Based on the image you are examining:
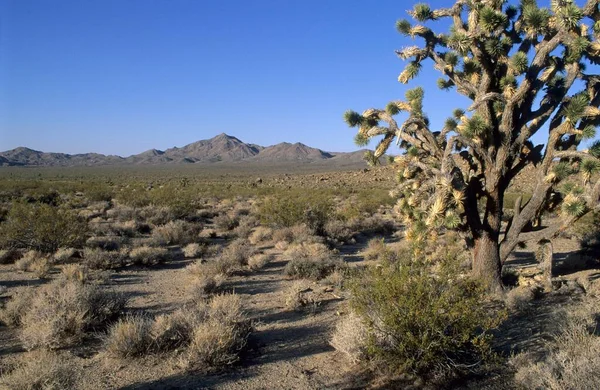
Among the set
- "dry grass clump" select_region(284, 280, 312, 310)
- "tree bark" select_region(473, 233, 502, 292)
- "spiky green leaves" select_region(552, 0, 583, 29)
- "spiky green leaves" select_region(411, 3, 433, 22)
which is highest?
"spiky green leaves" select_region(411, 3, 433, 22)

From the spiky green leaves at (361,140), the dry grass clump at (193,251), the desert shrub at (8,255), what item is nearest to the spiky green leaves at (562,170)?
the spiky green leaves at (361,140)

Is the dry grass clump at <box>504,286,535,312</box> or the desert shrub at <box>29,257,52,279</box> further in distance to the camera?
the desert shrub at <box>29,257,52,279</box>

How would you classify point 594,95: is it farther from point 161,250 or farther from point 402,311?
point 161,250

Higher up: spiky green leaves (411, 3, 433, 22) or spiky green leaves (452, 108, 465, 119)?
spiky green leaves (411, 3, 433, 22)

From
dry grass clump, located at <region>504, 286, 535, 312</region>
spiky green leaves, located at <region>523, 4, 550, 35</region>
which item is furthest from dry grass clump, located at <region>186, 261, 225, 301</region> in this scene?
spiky green leaves, located at <region>523, 4, 550, 35</region>

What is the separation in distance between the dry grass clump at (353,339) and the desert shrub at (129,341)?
2.63 meters

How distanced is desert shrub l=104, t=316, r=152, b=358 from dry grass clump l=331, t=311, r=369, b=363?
2635mm

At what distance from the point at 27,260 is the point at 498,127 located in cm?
1168

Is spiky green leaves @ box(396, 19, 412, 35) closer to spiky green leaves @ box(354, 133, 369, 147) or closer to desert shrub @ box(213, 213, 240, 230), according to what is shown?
spiky green leaves @ box(354, 133, 369, 147)

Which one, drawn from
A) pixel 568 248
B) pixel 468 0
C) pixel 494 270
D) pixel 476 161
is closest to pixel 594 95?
pixel 476 161

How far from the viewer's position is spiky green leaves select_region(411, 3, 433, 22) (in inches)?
348

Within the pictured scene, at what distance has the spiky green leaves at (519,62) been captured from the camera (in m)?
7.82

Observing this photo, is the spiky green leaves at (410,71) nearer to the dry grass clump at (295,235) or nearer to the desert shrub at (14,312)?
the dry grass clump at (295,235)

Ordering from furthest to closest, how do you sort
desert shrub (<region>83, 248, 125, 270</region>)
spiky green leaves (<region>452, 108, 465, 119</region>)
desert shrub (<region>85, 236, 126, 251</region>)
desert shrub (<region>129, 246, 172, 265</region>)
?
desert shrub (<region>85, 236, 126, 251</region>) → desert shrub (<region>129, 246, 172, 265</region>) → desert shrub (<region>83, 248, 125, 270</region>) → spiky green leaves (<region>452, 108, 465, 119</region>)
